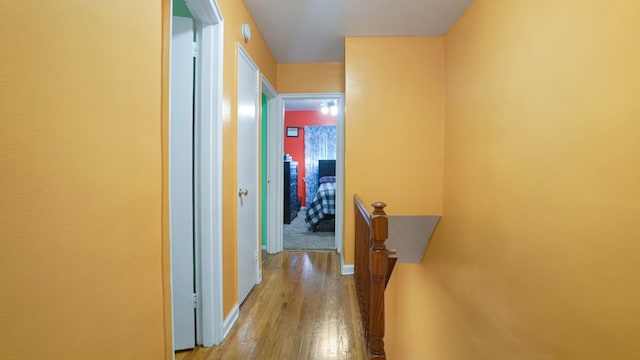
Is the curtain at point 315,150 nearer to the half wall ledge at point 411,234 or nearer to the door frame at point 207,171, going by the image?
the half wall ledge at point 411,234

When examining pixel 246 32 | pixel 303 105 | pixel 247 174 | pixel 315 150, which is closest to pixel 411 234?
pixel 247 174

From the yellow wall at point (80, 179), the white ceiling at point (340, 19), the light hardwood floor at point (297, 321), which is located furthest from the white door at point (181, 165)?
the white ceiling at point (340, 19)

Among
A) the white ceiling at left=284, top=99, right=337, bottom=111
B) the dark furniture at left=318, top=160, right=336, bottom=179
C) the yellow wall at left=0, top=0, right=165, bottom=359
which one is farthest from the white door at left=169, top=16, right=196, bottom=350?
the dark furniture at left=318, top=160, right=336, bottom=179

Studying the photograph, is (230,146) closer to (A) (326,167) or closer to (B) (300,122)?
(A) (326,167)

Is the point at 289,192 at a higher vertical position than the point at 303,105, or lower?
lower

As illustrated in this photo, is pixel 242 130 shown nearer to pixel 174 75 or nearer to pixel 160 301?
pixel 174 75

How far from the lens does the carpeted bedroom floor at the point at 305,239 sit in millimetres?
3848

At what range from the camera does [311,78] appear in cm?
353

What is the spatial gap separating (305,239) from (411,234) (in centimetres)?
170

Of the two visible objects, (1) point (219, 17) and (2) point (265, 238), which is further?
(2) point (265, 238)

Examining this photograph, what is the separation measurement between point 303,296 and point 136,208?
5.88ft

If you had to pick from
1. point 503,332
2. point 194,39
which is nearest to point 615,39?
point 503,332

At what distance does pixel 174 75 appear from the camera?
1.69m

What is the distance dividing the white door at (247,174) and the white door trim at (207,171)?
1.37ft
